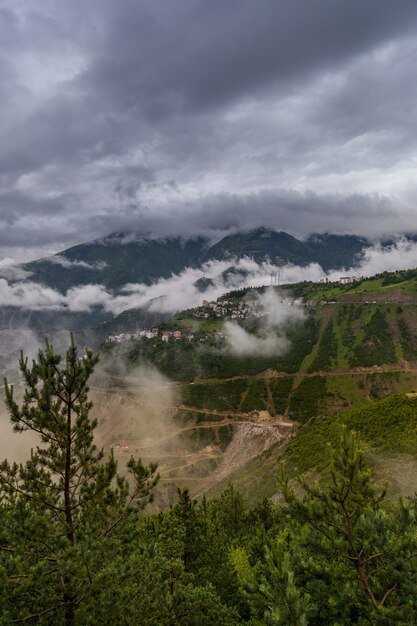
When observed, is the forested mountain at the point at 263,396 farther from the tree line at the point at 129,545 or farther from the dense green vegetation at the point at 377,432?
the tree line at the point at 129,545

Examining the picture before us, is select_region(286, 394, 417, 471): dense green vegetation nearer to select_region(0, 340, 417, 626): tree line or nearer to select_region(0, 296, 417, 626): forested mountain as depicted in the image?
select_region(0, 296, 417, 626): forested mountain

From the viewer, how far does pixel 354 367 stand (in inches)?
6865

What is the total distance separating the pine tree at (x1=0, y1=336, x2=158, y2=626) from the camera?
12453 mm

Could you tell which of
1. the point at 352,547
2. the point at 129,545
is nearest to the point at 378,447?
the point at 129,545

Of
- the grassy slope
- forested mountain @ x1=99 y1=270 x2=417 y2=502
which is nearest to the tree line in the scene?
the grassy slope

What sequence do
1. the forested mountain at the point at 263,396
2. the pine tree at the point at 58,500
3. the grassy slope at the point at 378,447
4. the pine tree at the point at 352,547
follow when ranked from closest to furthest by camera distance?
the pine tree at the point at 352,547 → the pine tree at the point at 58,500 → the grassy slope at the point at 378,447 → the forested mountain at the point at 263,396

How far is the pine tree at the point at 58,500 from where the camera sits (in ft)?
40.9

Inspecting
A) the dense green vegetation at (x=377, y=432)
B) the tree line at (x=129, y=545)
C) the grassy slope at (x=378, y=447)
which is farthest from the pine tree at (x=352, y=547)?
the dense green vegetation at (x=377, y=432)

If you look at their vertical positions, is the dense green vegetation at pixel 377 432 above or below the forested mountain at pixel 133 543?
below

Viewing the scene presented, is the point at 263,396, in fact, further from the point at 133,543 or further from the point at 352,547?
the point at 352,547

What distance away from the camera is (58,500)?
1504 centimetres

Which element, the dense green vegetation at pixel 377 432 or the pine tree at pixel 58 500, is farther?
the dense green vegetation at pixel 377 432

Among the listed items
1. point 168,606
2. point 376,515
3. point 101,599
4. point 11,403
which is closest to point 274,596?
point 376,515

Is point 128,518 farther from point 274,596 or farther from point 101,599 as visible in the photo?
point 274,596
